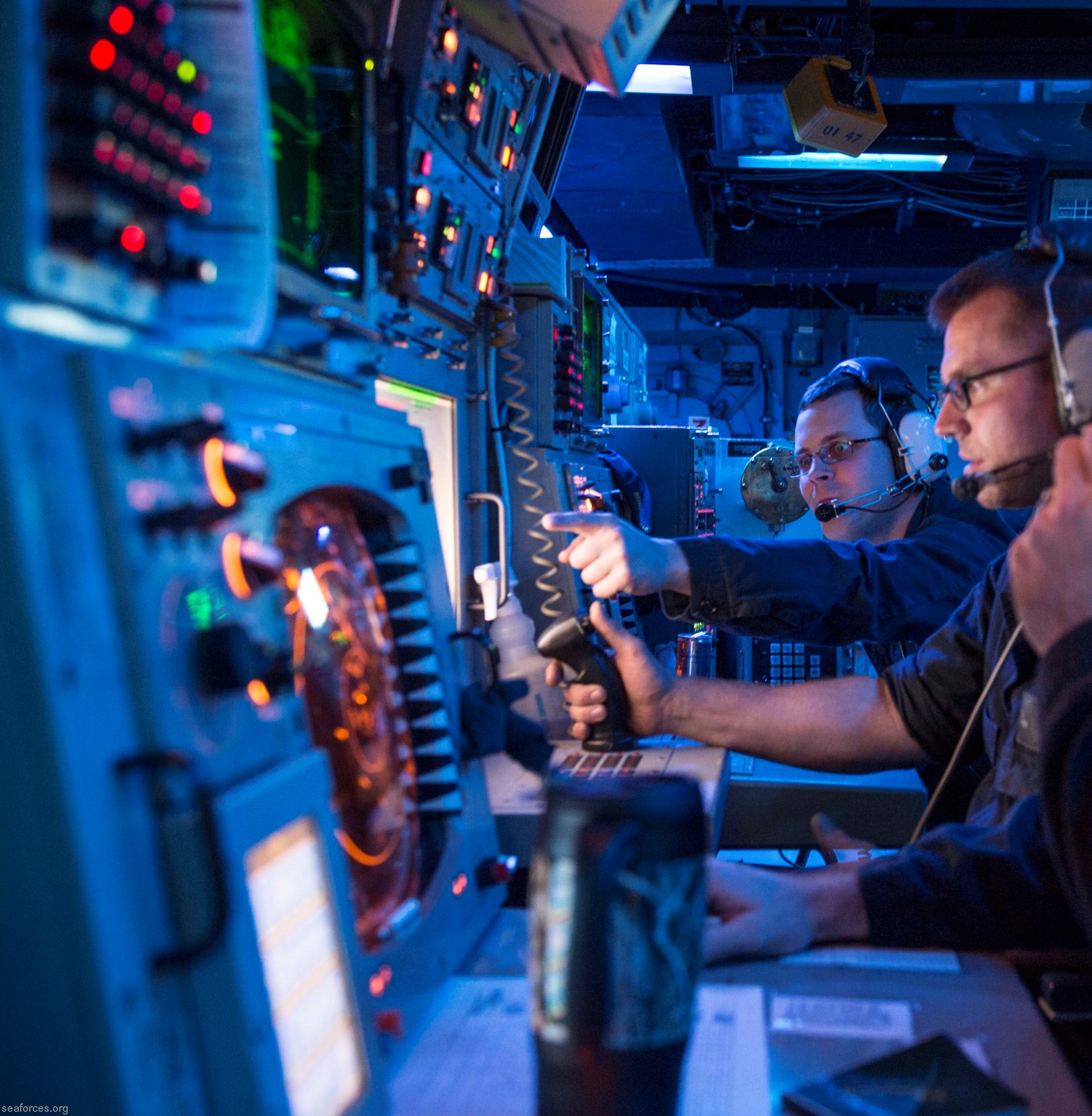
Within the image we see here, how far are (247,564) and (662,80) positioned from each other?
304 centimetres

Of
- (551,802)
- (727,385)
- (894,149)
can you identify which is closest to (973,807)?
(551,802)

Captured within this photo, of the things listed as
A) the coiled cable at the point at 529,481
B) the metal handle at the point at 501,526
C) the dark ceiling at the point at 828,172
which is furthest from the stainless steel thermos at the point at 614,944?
the dark ceiling at the point at 828,172

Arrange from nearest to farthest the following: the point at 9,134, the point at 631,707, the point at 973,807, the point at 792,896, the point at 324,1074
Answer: the point at 9,134
the point at 324,1074
the point at 792,896
the point at 973,807
the point at 631,707

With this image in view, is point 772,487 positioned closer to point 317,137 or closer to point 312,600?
point 317,137

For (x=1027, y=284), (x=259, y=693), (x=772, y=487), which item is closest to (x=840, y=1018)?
(x=259, y=693)

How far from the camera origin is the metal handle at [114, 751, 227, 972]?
55 centimetres

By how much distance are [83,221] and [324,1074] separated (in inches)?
21.0

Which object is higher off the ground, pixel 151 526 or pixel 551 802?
pixel 151 526

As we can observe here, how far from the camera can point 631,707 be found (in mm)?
1786

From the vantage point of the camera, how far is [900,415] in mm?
2635

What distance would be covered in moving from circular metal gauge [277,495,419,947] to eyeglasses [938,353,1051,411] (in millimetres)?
901

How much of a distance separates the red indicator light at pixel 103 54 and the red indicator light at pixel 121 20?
0.01 metres

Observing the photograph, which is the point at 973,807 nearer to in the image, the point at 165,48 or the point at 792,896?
the point at 792,896

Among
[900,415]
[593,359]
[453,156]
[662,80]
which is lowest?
[900,415]
